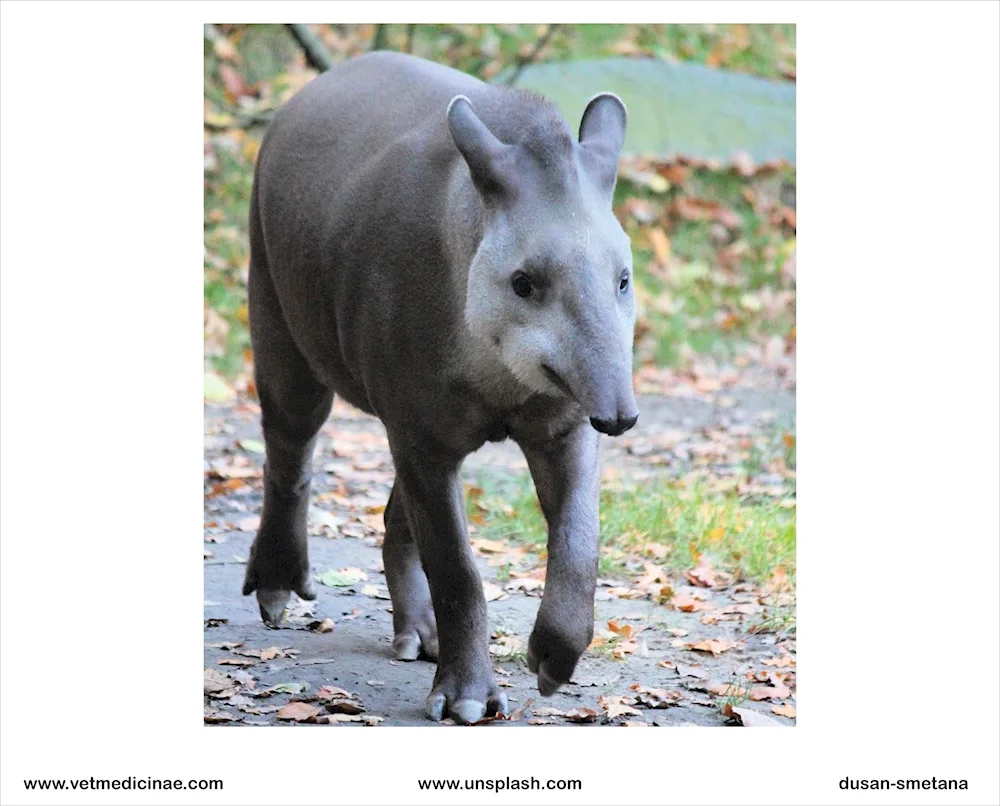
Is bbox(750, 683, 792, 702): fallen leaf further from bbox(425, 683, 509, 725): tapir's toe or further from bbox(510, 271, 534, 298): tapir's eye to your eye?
bbox(510, 271, 534, 298): tapir's eye

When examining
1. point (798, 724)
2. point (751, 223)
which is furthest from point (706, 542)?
point (751, 223)

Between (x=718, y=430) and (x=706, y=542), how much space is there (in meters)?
2.50

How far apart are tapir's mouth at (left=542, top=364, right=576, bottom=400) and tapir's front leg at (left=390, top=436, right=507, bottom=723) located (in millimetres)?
799

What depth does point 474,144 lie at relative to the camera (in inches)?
199

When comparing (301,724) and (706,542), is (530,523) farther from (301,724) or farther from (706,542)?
(301,724)

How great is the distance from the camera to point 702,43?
1205 centimetres

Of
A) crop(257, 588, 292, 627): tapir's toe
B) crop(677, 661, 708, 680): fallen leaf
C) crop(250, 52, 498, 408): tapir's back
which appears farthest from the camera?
Answer: crop(257, 588, 292, 627): tapir's toe

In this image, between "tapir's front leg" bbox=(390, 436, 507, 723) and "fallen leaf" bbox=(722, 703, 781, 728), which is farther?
"fallen leaf" bbox=(722, 703, 781, 728)

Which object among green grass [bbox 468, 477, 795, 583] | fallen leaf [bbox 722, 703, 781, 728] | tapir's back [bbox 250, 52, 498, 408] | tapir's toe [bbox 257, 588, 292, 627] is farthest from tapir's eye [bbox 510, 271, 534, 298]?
green grass [bbox 468, 477, 795, 583]

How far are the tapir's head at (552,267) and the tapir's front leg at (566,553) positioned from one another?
1.63 feet

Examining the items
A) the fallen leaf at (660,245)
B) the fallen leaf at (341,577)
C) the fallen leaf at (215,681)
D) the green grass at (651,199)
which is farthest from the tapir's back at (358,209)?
the fallen leaf at (660,245)

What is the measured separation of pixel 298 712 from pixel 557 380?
1.87 meters

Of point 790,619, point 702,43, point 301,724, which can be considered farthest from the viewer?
point 702,43

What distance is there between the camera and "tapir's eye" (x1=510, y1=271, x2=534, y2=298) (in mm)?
4906
